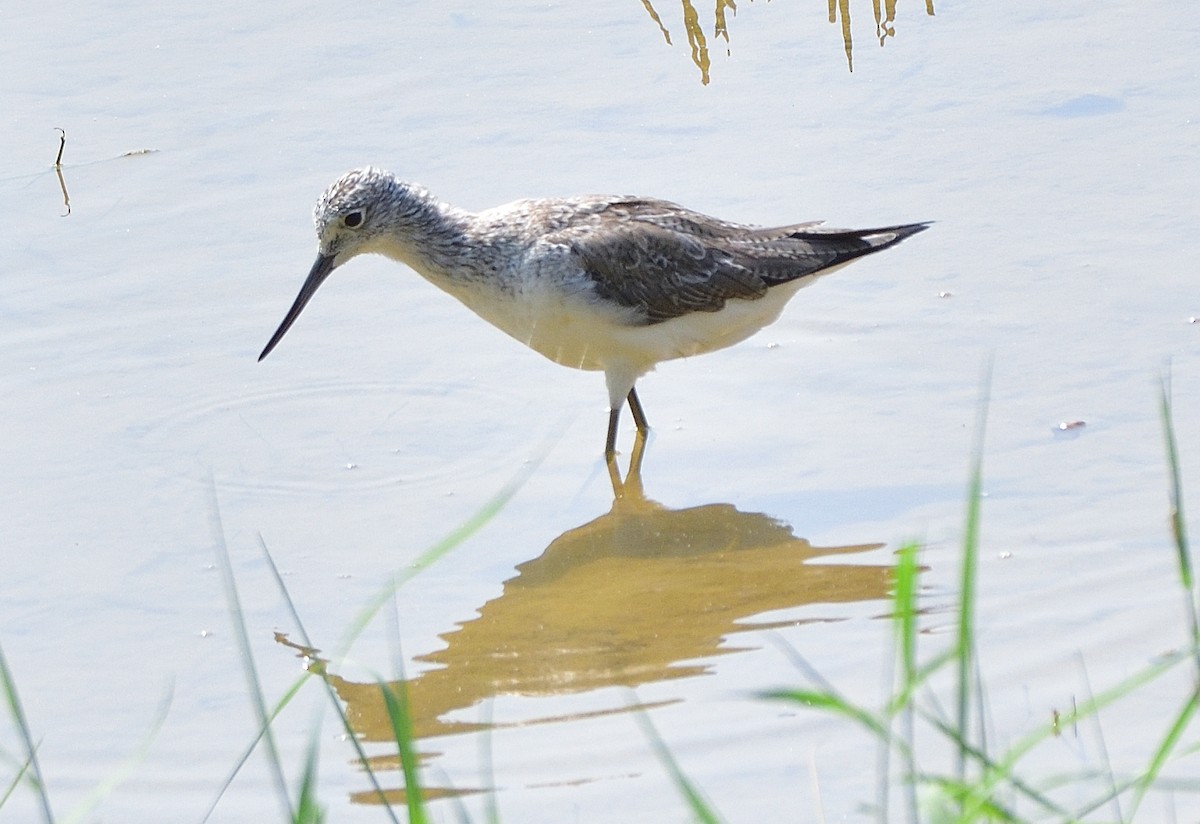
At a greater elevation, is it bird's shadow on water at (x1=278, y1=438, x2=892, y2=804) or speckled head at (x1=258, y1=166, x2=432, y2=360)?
speckled head at (x1=258, y1=166, x2=432, y2=360)

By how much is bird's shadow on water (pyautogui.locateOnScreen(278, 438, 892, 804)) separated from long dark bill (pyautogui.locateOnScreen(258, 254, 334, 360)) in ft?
4.97

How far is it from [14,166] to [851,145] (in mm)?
4115

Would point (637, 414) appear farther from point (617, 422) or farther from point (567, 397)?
point (567, 397)

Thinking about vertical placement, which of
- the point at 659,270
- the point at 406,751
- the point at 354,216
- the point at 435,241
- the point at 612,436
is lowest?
the point at 612,436

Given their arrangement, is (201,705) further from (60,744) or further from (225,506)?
(225,506)

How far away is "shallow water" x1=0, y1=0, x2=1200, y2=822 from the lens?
187 inches

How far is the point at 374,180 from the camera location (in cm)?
684

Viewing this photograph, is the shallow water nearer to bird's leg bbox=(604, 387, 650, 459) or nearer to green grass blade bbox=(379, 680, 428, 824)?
bird's leg bbox=(604, 387, 650, 459)

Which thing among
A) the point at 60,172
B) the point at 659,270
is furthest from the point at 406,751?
the point at 60,172

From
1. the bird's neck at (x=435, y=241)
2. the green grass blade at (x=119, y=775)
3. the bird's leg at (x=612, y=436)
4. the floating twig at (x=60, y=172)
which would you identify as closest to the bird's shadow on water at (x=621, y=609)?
the bird's leg at (x=612, y=436)

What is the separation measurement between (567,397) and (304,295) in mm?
1123

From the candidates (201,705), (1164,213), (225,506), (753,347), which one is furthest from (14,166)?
(1164,213)

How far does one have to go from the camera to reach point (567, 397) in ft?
23.0

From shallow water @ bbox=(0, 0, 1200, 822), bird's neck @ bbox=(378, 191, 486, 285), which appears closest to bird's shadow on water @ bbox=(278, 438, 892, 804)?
shallow water @ bbox=(0, 0, 1200, 822)
